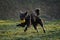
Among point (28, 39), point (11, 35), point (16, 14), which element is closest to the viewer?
point (28, 39)

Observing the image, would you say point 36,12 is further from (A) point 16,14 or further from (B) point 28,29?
(A) point 16,14

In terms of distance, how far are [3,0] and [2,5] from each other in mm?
900

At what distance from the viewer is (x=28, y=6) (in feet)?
67.3

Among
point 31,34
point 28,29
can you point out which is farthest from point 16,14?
point 31,34

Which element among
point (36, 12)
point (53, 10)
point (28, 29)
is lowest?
point (53, 10)

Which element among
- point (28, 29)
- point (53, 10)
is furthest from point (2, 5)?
point (28, 29)

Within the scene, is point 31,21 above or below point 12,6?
above

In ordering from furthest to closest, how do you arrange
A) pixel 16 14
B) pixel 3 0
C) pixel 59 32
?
pixel 3 0 → pixel 16 14 → pixel 59 32

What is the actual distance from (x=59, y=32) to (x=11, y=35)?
2.06 meters

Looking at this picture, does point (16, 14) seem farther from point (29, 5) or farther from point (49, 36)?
point (49, 36)

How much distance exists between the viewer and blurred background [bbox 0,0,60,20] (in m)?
19.9

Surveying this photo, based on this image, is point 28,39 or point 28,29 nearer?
point 28,39

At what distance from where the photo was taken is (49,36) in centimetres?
1021

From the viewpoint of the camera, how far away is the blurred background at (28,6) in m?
19.9
